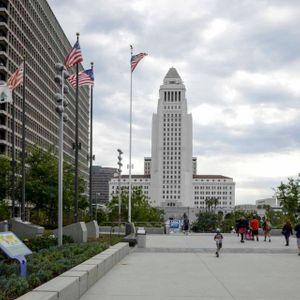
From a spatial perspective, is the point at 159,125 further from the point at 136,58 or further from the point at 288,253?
the point at 288,253

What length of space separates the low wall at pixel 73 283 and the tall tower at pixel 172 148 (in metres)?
173

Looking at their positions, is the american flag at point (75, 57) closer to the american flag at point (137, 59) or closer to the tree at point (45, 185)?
the american flag at point (137, 59)

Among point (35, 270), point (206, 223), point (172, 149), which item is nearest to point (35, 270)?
point (35, 270)

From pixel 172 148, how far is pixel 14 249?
179 m

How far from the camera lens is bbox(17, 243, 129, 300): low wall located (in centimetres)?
842

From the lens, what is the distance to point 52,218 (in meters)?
54.3

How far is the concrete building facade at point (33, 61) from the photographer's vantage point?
84012 millimetres

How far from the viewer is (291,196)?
2219 inches

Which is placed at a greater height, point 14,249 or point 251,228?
point 14,249

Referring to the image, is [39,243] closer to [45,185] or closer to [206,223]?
[45,185]

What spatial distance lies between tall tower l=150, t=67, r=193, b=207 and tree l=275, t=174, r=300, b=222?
13080 centimetres

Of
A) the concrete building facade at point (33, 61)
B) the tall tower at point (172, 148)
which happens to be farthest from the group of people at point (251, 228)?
the tall tower at point (172, 148)

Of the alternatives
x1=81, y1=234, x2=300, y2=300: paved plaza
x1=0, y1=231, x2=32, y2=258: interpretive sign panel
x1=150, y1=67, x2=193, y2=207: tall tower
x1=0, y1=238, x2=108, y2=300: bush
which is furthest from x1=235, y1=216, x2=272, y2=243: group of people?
x1=150, y1=67, x2=193, y2=207: tall tower

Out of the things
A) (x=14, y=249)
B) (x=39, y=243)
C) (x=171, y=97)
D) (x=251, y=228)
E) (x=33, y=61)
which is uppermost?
(x=171, y=97)
